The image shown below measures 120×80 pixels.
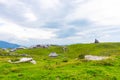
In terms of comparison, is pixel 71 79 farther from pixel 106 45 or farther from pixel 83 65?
pixel 106 45

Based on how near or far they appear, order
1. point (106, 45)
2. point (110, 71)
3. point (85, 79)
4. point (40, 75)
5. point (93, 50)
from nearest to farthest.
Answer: point (85, 79) → point (40, 75) → point (110, 71) → point (93, 50) → point (106, 45)

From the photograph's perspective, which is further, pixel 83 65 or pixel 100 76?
pixel 83 65

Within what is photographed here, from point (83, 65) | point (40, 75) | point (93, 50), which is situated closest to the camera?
point (40, 75)

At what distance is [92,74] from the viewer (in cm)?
3012

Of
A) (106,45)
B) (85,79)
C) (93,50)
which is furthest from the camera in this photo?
(106,45)

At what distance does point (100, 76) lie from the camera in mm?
29422

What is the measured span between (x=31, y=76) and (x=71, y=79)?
4.54 metres

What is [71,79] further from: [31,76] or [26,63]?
[26,63]

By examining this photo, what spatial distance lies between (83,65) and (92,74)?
20.7 feet

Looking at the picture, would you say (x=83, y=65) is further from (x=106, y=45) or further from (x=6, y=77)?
(x=106, y=45)

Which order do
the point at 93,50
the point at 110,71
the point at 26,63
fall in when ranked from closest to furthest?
the point at 110,71 → the point at 26,63 → the point at 93,50

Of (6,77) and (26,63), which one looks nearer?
(6,77)

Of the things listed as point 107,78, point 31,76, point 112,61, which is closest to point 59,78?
point 31,76

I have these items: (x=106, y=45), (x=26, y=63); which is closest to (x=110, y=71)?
(x=26, y=63)
